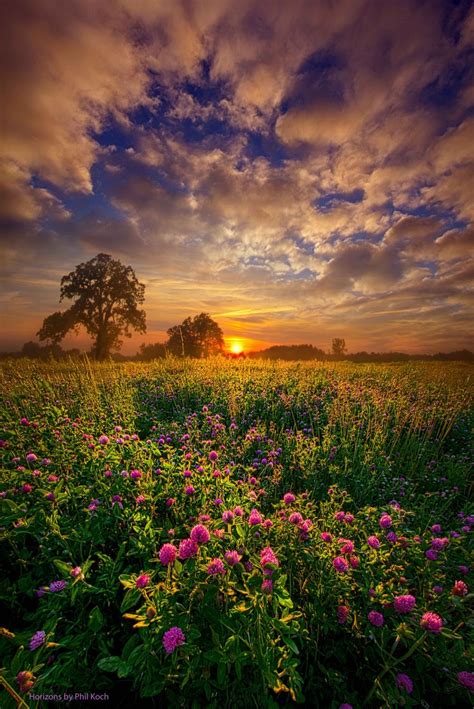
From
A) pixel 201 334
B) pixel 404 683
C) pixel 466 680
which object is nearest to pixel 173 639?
pixel 404 683

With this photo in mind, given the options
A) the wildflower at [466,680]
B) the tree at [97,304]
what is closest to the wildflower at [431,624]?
the wildflower at [466,680]

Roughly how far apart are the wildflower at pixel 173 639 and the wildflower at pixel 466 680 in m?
1.18

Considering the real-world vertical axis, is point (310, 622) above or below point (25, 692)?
below

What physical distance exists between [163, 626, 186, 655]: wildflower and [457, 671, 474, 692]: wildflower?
118cm

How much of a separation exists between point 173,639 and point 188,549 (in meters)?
0.30

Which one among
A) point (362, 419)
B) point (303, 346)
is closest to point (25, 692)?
point (362, 419)

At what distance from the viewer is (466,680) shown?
1.27 metres

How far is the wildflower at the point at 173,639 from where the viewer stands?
1.14m

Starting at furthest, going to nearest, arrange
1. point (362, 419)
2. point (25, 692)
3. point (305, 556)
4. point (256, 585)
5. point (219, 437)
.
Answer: point (362, 419) → point (219, 437) → point (305, 556) → point (256, 585) → point (25, 692)

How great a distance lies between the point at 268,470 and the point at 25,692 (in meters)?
3.05

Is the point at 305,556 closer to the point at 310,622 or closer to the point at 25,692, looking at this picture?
the point at 310,622

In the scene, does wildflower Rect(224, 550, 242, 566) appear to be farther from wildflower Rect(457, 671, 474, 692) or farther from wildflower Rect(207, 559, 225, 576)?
wildflower Rect(457, 671, 474, 692)

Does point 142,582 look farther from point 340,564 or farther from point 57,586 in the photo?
point 340,564

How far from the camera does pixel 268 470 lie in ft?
12.7
